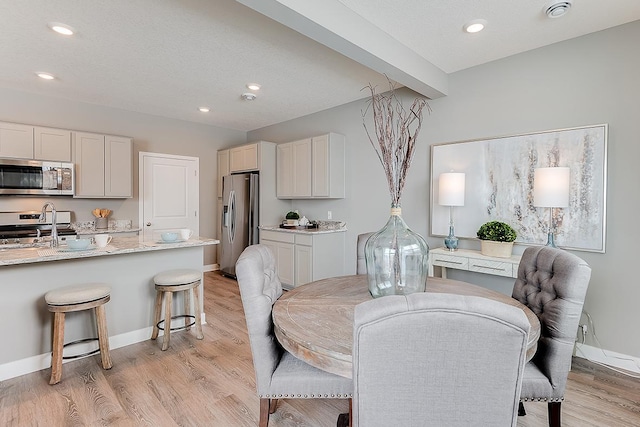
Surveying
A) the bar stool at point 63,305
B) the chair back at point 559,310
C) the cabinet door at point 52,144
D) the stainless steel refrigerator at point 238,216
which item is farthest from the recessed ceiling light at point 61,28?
the chair back at point 559,310

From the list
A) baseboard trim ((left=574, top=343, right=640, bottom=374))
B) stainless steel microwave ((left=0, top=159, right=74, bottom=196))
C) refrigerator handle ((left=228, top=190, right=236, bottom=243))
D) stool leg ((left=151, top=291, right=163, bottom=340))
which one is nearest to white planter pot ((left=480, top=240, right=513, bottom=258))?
baseboard trim ((left=574, top=343, right=640, bottom=374))

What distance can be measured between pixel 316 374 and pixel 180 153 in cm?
480

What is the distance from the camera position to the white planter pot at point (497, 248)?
9.11 ft

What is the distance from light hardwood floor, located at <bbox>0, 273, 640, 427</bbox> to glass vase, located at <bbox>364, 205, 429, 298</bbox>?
0.94m

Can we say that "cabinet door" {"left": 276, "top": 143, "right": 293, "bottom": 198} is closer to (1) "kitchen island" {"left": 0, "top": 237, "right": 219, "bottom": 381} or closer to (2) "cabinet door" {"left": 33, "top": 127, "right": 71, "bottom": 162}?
(1) "kitchen island" {"left": 0, "top": 237, "right": 219, "bottom": 381}

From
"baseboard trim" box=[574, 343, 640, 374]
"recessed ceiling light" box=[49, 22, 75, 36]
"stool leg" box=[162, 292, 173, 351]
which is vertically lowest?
"baseboard trim" box=[574, 343, 640, 374]

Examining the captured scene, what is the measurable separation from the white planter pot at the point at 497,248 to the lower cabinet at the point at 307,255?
1.97m

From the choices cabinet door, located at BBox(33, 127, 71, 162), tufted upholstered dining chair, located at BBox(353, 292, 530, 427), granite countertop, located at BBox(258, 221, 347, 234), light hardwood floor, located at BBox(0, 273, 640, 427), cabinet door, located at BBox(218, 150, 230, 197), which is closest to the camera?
tufted upholstered dining chair, located at BBox(353, 292, 530, 427)

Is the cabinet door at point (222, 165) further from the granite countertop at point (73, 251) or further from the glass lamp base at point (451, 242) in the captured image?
the glass lamp base at point (451, 242)

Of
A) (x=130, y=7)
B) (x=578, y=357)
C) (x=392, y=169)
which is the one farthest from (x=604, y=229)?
(x=130, y=7)

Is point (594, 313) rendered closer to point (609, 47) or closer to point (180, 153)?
point (609, 47)

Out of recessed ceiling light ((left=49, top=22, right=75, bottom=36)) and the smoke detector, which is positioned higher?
the smoke detector

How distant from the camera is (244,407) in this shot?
77.0 inches

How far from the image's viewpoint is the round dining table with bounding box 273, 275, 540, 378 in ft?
3.80
